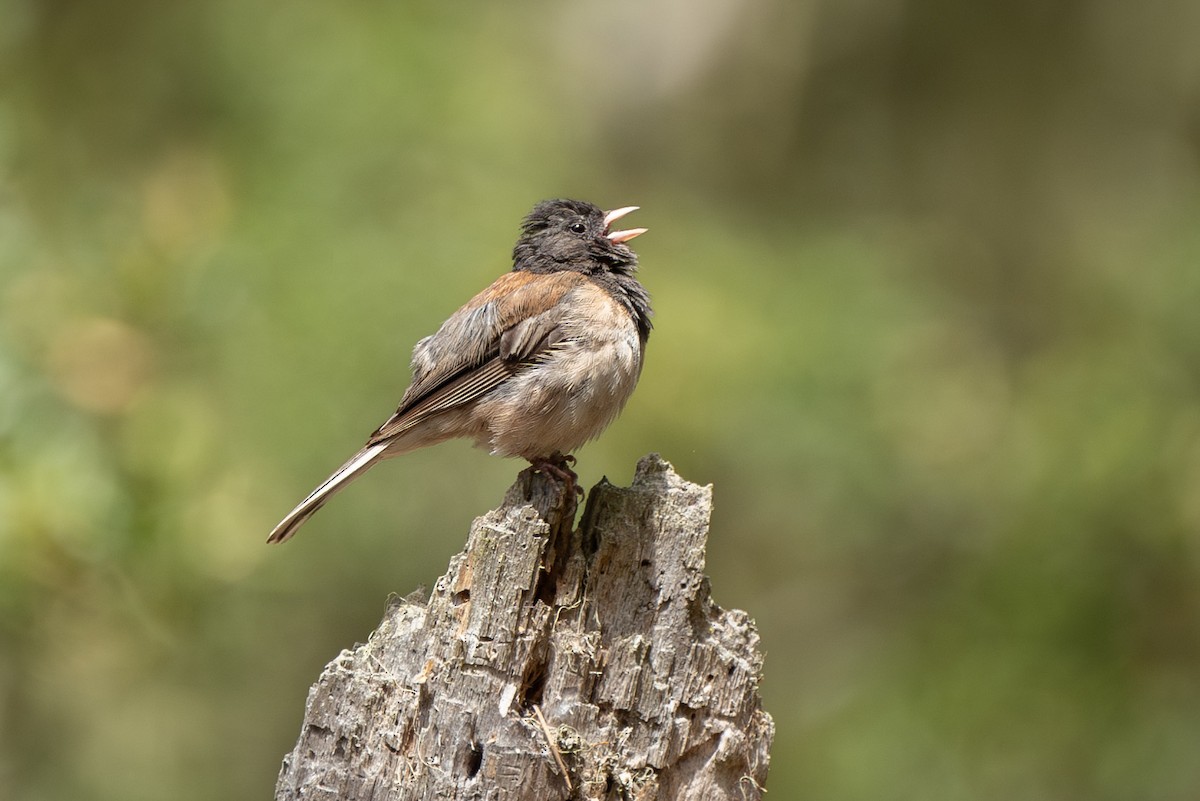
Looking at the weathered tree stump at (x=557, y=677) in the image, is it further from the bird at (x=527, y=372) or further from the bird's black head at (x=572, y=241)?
the bird's black head at (x=572, y=241)

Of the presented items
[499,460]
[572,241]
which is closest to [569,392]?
[572,241]

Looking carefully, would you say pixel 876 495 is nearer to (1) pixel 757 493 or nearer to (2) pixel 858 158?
(1) pixel 757 493

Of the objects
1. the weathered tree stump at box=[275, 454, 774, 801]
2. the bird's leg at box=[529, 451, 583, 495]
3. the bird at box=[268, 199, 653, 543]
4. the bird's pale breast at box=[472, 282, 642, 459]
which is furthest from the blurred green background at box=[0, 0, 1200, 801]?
the weathered tree stump at box=[275, 454, 774, 801]

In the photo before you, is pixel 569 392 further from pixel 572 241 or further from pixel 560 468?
pixel 572 241

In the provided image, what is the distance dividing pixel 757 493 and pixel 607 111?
10.7 feet

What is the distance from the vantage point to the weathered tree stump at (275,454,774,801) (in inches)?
134

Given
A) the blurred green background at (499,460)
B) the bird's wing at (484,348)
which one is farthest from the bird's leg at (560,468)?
the blurred green background at (499,460)

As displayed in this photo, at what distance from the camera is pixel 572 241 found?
5094mm

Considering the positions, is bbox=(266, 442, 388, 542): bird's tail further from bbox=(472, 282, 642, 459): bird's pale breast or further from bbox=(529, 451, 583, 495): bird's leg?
bbox=(529, 451, 583, 495): bird's leg

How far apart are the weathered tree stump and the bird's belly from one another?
2.21 ft

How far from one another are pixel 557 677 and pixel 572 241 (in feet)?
6.68

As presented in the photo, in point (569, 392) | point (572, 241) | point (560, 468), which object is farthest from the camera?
point (572, 241)

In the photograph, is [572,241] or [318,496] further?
[572,241]

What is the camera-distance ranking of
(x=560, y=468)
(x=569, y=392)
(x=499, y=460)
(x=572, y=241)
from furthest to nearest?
(x=499, y=460) < (x=572, y=241) < (x=569, y=392) < (x=560, y=468)
